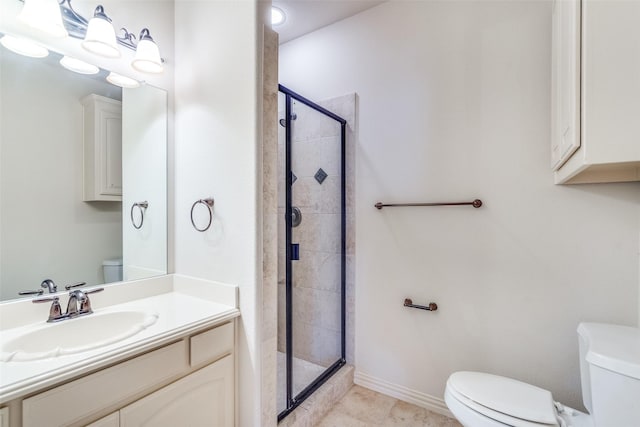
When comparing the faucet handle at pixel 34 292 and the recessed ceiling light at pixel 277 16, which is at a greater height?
the recessed ceiling light at pixel 277 16

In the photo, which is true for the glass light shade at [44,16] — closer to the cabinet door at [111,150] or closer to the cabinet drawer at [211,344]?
the cabinet door at [111,150]

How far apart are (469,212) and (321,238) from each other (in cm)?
98

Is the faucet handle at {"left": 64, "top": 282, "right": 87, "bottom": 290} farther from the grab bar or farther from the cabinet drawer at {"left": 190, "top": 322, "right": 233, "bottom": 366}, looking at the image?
the grab bar

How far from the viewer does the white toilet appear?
0.94 m

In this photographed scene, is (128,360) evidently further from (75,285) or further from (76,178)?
(76,178)

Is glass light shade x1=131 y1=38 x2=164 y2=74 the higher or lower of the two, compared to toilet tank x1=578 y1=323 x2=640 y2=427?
higher

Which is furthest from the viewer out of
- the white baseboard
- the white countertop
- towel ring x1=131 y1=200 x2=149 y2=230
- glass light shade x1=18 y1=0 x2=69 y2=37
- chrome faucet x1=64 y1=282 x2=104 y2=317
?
the white baseboard

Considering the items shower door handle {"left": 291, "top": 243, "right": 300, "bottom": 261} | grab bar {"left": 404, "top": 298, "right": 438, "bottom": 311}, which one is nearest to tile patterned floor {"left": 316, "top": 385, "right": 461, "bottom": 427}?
grab bar {"left": 404, "top": 298, "right": 438, "bottom": 311}

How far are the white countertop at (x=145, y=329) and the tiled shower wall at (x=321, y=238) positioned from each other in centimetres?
71

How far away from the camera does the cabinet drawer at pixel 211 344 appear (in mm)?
→ 1166

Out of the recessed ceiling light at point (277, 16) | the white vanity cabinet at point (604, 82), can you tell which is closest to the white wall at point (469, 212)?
the recessed ceiling light at point (277, 16)

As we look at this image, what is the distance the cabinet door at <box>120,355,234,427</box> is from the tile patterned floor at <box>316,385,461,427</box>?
695 millimetres

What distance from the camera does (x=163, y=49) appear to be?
5.20 ft

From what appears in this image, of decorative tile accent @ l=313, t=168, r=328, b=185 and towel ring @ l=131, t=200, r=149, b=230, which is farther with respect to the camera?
decorative tile accent @ l=313, t=168, r=328, b=185
